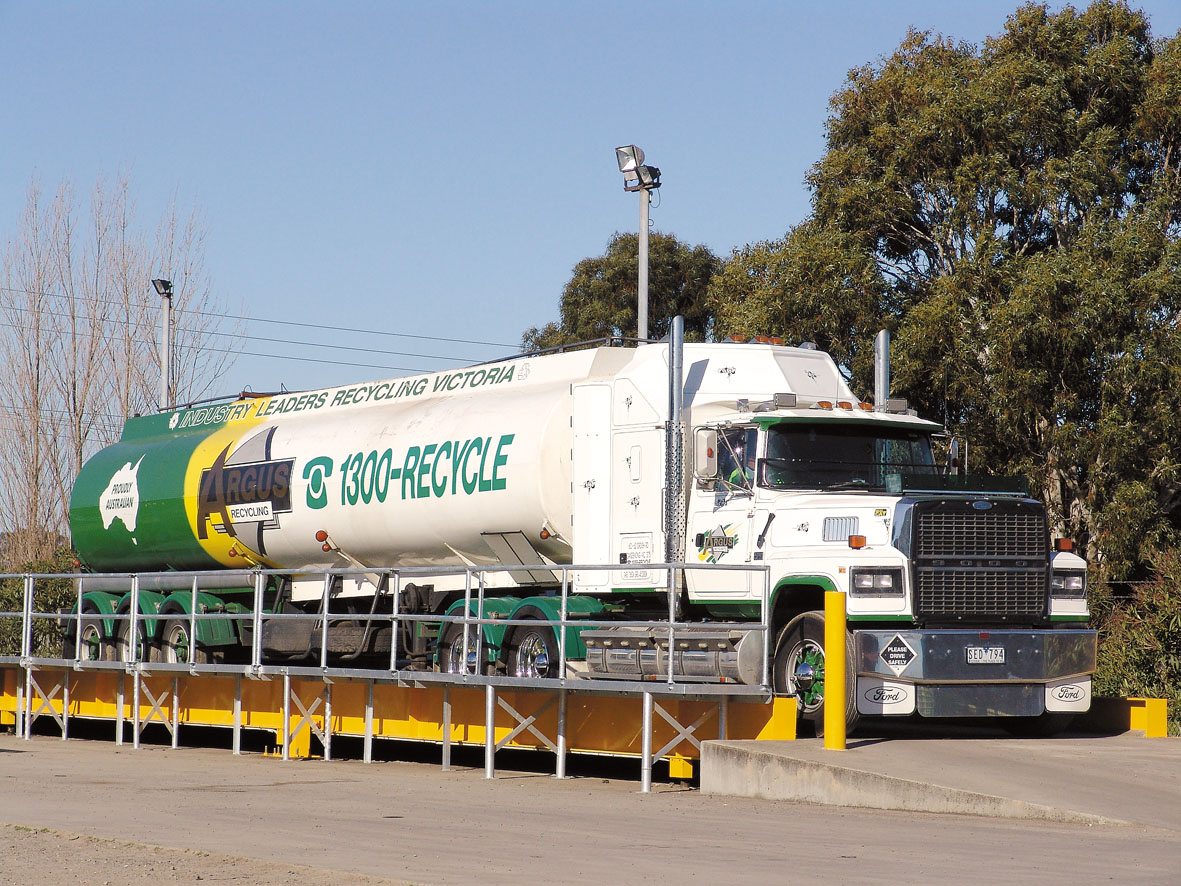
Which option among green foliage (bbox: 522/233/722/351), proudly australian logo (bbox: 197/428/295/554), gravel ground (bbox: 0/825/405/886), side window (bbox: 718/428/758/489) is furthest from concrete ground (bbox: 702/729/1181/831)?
green foliage (bbox: 522/233/722/351)

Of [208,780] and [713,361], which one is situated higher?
[713,361]

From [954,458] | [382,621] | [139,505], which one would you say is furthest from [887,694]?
[139,505]

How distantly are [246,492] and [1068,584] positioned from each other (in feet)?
36.7

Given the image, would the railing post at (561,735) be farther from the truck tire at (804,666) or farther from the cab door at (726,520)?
the truck tire at (804,666)

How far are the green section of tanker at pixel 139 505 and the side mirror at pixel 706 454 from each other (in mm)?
9669

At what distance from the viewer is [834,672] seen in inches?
528

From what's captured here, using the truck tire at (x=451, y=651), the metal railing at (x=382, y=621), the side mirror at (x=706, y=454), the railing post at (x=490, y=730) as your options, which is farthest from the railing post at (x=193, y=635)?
the side mirror at (x=706, y=454)

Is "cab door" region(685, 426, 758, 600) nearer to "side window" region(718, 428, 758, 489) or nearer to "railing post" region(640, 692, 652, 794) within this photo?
"side window" region(718, 428, 758, 489)

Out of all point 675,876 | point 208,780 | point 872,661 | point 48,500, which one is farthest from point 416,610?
point 48,500

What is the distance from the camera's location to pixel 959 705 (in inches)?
555

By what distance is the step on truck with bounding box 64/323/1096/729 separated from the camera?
14312 millimetres

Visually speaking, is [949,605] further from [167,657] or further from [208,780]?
[167,657]

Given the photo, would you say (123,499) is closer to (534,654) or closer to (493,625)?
(493,625)

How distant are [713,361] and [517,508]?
108 inches
